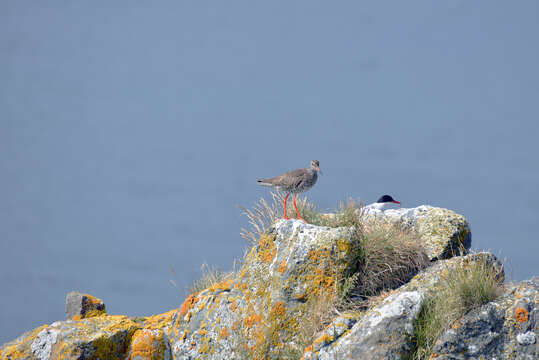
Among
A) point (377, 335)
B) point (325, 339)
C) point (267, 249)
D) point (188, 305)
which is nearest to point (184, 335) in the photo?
point (188, 305)

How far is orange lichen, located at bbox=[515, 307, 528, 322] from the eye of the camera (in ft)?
23.9

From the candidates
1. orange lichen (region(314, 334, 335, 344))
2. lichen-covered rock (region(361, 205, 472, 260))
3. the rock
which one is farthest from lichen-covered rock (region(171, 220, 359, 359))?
the rock

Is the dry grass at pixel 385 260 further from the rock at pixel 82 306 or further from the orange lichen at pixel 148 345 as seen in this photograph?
the rock at pixel 82 306

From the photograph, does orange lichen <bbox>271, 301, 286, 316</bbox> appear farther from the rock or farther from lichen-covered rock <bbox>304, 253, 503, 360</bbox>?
the rock

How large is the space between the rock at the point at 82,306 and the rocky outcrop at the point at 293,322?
107 centimetres

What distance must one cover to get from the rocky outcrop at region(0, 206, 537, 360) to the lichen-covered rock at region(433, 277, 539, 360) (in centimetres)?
1

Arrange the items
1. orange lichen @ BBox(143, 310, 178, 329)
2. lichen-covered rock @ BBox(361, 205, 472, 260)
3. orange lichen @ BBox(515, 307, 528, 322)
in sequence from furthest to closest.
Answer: lichen-covered rock @ BBox(361, 205, 472, 260)
orange lichen @ BBox(143, 310, 178, 329)
orange lichen @ BBox(515, 307, 528, 322)

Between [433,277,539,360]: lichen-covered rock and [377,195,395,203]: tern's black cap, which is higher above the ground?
[377,195,395,203]: tern's black cap

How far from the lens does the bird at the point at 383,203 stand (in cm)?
1269

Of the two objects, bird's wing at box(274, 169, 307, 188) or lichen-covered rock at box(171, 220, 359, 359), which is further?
bird's wing at box(274, 169, 307, 188)

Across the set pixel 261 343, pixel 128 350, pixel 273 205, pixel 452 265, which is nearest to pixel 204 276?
pixel 273 205

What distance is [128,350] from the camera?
9.66 m

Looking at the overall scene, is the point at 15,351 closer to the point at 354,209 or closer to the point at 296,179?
the point at 296,179

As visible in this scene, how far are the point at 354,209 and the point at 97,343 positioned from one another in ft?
18.7
